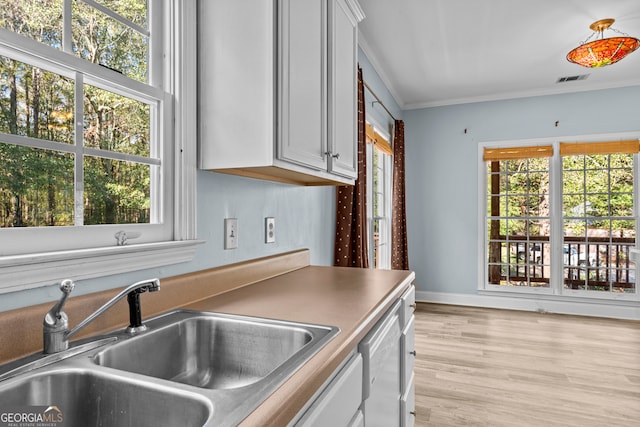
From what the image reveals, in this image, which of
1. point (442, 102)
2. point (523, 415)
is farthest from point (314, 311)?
point (442, 102)

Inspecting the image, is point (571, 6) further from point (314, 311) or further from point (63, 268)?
point (63, 268)

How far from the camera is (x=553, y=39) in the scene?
3145 mm

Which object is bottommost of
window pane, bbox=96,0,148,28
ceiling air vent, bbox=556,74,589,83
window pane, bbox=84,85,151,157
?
window pane, bbox=84,85,151,157

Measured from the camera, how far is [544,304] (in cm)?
446

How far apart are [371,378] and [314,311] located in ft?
0.84

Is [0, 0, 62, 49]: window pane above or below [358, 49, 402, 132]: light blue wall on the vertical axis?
below

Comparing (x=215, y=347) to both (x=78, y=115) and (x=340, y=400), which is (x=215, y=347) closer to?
(x=340, y=400)

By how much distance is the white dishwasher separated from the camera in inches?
42.5

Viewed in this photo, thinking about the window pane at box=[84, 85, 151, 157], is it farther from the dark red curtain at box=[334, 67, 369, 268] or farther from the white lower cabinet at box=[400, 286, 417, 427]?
the dark red curtain at box=[334, 67, 369, 268]

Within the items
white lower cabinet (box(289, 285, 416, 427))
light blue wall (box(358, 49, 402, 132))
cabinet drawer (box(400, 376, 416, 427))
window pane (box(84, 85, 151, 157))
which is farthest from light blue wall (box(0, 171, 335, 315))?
light blue wall (box(358, 49, 402, 132))

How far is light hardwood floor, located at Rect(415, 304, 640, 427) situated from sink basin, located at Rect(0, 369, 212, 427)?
6.08ft

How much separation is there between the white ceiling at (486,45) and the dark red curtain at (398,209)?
59cm

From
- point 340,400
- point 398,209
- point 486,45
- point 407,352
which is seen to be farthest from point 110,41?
point 398,209

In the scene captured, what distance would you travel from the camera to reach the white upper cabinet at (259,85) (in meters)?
1.24
